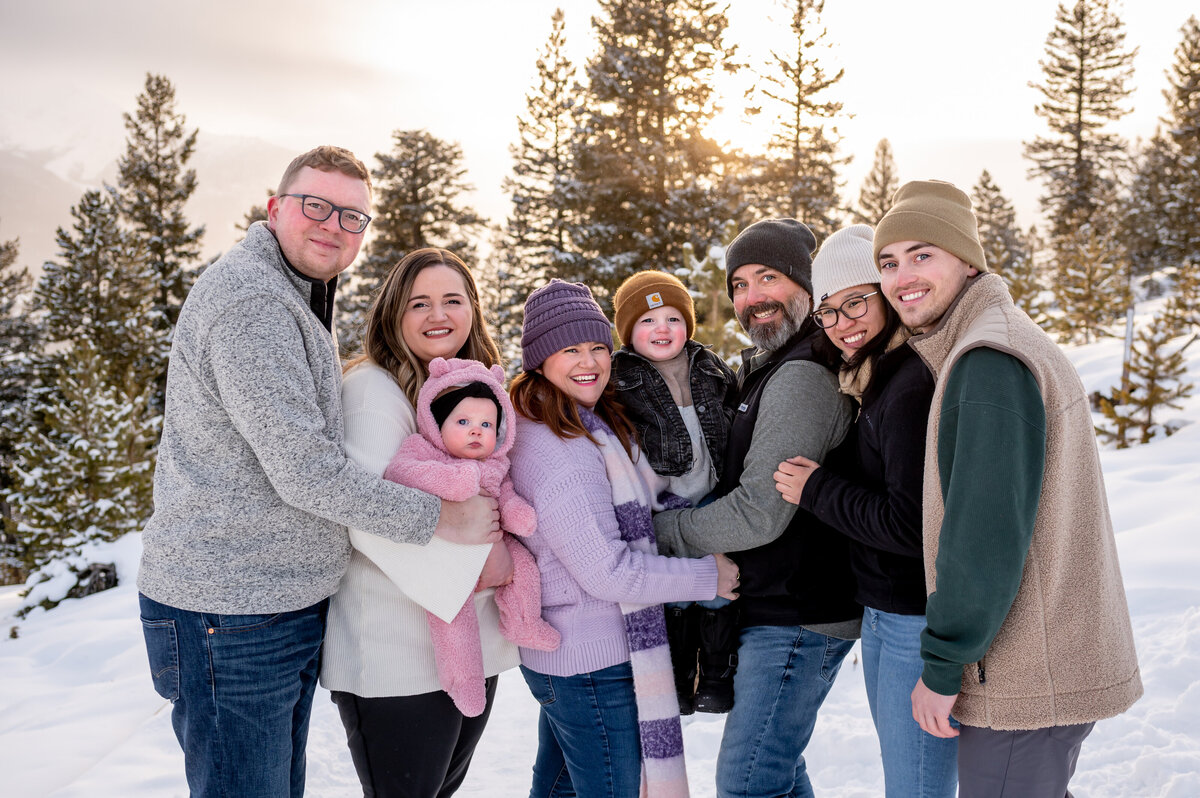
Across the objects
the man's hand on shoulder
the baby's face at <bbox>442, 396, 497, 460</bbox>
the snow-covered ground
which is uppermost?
the baby's face at <bbox>442, 396, 497, 460</bbox>

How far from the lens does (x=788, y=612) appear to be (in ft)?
8.50

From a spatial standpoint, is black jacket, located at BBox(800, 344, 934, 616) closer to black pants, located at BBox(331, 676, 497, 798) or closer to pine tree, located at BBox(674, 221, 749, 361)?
black pants, located at BBox(331, 676, 497, 798)

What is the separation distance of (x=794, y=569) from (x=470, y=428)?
1282mm

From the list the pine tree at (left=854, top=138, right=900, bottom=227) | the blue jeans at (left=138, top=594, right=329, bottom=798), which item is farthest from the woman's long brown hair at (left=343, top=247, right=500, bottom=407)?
the pine tree at (left=854, top=138, right=900, bottom=227)

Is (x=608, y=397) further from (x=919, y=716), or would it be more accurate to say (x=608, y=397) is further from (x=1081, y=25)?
(x=1081, y=25)

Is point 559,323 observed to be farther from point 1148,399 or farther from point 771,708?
point 1148,399

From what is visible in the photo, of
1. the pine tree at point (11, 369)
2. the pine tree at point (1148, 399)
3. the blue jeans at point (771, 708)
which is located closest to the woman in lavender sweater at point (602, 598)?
the blue jeans at point (771, 708)

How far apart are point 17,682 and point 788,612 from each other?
24.2 ft

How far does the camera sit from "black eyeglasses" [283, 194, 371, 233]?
2361 mm

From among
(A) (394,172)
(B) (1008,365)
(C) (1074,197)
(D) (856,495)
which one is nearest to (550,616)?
(D) (856,495)

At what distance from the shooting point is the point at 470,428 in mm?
2465

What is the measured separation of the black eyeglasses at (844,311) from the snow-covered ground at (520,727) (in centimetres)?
119

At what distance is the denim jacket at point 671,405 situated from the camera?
2.78m

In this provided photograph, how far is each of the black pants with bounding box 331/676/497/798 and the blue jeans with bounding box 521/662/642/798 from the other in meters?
0.35
